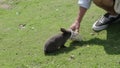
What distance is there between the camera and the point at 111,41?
713 centimetres

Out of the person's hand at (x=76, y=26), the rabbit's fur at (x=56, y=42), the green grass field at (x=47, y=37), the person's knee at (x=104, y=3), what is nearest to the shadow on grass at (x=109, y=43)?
the green grass field at (x=47, y=37)

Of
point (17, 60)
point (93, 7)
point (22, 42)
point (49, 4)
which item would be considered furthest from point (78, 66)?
point (49, 4)

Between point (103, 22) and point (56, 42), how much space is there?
51.1 inches

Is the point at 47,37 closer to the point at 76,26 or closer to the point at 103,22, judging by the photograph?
the point at 76,26

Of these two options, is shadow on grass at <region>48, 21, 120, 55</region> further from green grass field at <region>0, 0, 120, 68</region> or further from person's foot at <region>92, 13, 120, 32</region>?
person's foot at <region>92, 13, 120, 32</region>

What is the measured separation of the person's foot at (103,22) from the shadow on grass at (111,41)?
0.10 m

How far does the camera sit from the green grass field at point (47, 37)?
668 centimetres

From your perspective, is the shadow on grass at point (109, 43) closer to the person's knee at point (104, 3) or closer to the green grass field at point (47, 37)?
the green grass field at point (47, 37)

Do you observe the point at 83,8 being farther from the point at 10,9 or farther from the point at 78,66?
the point at 10,9

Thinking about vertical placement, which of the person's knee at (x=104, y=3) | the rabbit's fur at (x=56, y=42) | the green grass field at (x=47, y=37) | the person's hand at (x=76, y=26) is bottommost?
the green grass field at (x=47, y=37)

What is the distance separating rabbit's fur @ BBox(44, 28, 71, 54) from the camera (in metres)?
6.93

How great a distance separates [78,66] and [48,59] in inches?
26.5

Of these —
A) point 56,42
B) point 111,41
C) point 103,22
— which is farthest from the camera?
point 103,22

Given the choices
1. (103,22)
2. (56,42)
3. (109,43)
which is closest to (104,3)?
(103,22)
